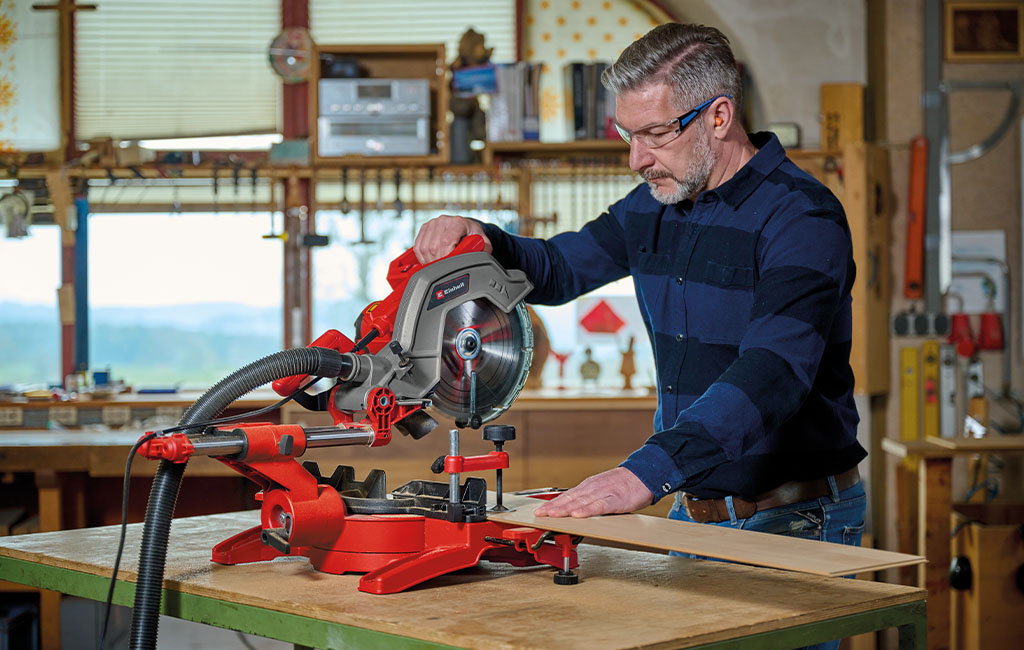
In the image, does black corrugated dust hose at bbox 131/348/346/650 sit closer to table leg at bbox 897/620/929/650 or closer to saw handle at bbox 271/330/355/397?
saw handle at bbox 271/330/355/397

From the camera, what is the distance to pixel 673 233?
72.7 inches

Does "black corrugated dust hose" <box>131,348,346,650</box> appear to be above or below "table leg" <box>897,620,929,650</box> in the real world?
above

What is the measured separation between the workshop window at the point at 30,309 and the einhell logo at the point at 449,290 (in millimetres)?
3831

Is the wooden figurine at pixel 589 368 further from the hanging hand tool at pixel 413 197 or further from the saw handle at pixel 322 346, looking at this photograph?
the saw handle at pixel 322 346

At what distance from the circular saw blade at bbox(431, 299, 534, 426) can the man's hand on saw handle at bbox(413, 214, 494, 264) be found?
0.12 meters

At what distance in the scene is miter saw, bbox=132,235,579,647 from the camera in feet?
4.58

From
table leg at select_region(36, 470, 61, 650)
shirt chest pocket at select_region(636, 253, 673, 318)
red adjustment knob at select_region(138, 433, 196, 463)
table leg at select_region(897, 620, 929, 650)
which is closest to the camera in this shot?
red adjustment knob at select_region(138, 433, 196, 463)

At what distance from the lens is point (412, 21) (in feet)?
16.5

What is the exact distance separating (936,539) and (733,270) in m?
1.94

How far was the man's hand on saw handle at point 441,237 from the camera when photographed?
1.70 metres

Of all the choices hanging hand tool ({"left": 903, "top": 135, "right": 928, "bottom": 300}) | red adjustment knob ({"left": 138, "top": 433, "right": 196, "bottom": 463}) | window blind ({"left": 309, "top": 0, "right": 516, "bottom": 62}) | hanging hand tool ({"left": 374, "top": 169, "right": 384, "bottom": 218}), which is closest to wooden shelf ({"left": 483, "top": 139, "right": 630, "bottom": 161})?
hanging hand tool ({"left": 374, "top": 169, "right": 384, "bottom": 218})

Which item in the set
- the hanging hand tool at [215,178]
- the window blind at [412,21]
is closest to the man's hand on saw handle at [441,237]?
the hanging hand tool at [215,178]

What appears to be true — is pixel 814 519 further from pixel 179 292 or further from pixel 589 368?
pixel 179 292

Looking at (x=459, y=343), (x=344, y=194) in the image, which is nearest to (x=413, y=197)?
(x=344, y=194)
